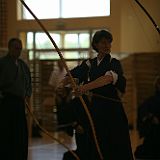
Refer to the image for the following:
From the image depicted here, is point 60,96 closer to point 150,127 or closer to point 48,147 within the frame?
point 48,147

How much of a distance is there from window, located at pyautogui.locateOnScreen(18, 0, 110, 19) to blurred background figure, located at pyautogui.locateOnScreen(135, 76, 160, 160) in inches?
152

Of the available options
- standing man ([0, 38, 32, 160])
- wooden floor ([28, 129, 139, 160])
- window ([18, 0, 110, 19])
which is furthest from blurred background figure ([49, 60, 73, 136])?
standing man ([0, 38, 32, 160])

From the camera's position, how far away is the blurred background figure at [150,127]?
510 cm

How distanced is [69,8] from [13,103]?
5.56 meters

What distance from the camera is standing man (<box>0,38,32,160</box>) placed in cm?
393

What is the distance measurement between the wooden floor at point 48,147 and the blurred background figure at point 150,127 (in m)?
0.64

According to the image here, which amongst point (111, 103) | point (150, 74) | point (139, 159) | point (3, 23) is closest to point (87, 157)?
point (111, 103)

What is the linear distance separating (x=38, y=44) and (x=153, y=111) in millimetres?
4794

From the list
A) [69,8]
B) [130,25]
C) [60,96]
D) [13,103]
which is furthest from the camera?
[69,8]

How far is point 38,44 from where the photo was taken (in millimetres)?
9578

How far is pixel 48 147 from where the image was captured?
6004 millimetres

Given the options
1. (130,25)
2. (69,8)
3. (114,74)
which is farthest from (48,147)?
(69,8)

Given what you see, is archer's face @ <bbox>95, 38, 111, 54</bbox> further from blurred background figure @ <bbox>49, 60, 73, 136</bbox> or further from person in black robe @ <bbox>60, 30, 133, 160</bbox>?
blurred background figure @ <bbox>49, 60, 73, 136</bbox>

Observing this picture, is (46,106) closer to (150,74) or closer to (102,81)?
(150,74)
